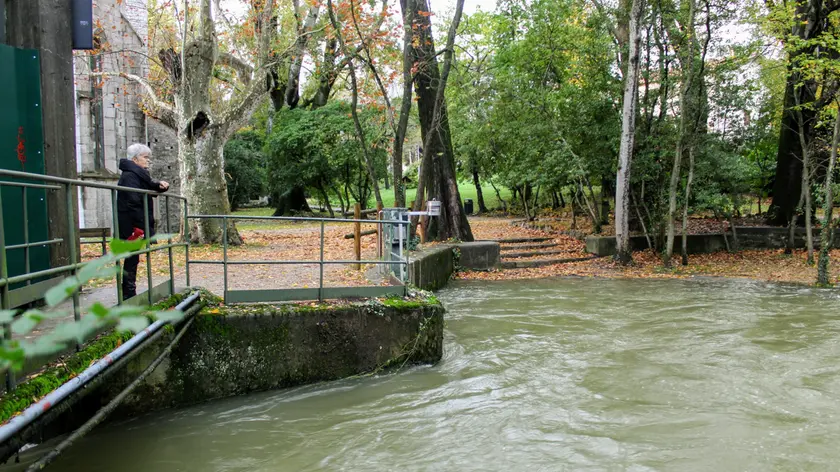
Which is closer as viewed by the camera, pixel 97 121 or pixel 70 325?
pixel 70 325

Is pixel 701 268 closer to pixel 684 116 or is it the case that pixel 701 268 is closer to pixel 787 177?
pixel 684 116

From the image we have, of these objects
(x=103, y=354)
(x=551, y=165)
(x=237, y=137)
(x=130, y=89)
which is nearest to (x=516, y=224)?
(x=551, y=165)

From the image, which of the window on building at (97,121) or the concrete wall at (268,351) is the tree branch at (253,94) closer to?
the window on building at (97,121)

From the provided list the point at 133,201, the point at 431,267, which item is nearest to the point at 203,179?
the point at 431,267

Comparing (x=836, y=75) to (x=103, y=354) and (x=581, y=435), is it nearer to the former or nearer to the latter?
(x=581, y=435)

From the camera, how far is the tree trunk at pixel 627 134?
15.0 metres

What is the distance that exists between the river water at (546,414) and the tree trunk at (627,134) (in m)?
6.87

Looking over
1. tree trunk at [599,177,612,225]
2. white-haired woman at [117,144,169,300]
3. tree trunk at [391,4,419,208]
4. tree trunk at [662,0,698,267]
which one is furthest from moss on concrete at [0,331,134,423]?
tree trunk at [599,177,612,225]

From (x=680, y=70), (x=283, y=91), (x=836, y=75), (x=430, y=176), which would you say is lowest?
(x=430, y=176)

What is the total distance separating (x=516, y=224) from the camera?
25.1m

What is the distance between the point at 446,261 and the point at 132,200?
9202 millimetres

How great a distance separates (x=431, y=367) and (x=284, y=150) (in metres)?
19.4

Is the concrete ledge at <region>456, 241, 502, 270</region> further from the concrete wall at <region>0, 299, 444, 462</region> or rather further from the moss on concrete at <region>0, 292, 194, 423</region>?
the moss on concrete at <region>0, 292, 194, 423</region>

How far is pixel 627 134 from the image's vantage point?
51.2 feet
